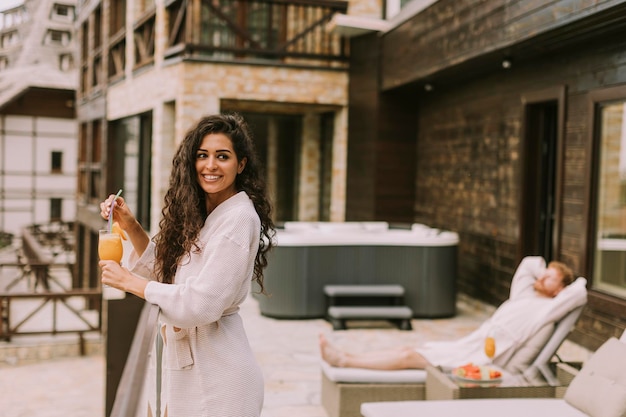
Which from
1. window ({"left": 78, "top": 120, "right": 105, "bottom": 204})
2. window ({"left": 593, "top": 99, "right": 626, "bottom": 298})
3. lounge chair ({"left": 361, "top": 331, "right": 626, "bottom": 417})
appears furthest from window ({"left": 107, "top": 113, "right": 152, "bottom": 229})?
lounge chair ({"left": 361, "top": 331, "right": 626, "bottom": 417})

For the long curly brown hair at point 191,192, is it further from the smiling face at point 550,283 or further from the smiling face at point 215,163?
the smiling face at point 550,283

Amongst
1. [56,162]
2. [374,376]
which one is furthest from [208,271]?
[56,162]

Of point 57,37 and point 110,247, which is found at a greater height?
point 57,37

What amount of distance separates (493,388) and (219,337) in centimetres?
216

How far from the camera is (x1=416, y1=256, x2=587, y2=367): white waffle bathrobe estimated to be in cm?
425

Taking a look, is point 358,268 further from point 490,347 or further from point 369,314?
point 490,347

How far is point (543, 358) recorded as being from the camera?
423 cm

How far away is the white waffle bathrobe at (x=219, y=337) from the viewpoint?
1937 mm

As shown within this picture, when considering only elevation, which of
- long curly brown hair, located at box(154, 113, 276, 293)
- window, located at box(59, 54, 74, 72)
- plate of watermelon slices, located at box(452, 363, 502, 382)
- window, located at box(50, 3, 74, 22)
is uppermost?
window, located at box(50, 3, 74, 22)

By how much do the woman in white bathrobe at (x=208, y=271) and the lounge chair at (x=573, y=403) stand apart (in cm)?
136

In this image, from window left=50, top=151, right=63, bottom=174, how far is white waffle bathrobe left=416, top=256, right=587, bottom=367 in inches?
843

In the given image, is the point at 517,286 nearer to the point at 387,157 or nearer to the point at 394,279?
the point at 394,279

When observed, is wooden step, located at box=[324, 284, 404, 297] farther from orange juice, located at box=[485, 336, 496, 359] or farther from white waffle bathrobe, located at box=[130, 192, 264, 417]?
white waffle bathrobe, located at box=[130, 192, 264, 417]

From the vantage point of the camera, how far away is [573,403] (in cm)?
343
